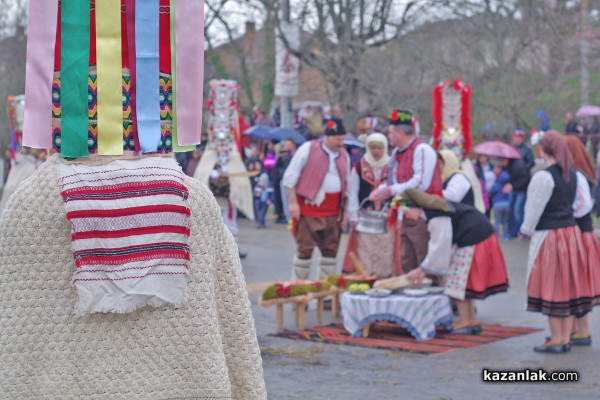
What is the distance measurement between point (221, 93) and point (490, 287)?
6.06 meters

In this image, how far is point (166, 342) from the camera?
3311mm

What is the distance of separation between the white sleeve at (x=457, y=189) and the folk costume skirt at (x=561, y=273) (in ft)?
5.26

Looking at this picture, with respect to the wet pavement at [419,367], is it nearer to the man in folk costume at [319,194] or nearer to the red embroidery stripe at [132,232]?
the man in folk costume at [319,194]

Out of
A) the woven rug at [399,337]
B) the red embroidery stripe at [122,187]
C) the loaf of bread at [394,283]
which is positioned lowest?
the woven rug at [399,337]

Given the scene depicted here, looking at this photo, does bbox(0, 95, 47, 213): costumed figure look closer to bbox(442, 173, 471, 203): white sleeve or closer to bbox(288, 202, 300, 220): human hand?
bbox(288, 202, 300, 220): human hand

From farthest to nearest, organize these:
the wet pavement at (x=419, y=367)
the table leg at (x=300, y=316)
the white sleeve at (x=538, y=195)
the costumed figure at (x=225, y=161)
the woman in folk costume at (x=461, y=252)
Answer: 1. the costumed figure at (x=225, y=161)
2. the table leg at (x=300, y=316)
3. the woman in folk costume at (x=461, y=252)
4. the white sleeve at (x=538, y=195)
5. the wet pavement at (x=419, y=367)

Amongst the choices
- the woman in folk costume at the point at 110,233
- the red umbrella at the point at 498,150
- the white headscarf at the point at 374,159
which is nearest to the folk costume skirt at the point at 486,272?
the white headscarf at the point at 374,159

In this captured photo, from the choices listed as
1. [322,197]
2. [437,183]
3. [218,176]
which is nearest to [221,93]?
[218,176]

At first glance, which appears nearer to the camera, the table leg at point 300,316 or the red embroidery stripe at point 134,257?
the red embroidery stripe at point 134,257

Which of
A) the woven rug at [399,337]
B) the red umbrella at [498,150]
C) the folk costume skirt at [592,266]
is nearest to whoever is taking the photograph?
the folk costume skirt at [592,266]

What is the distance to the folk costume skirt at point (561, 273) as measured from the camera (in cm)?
864

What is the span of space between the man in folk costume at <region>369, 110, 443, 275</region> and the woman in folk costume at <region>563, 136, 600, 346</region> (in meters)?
1.36

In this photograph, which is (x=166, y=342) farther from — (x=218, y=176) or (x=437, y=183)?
(x=218, y=176)

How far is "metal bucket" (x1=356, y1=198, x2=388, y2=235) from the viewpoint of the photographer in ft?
34.8
